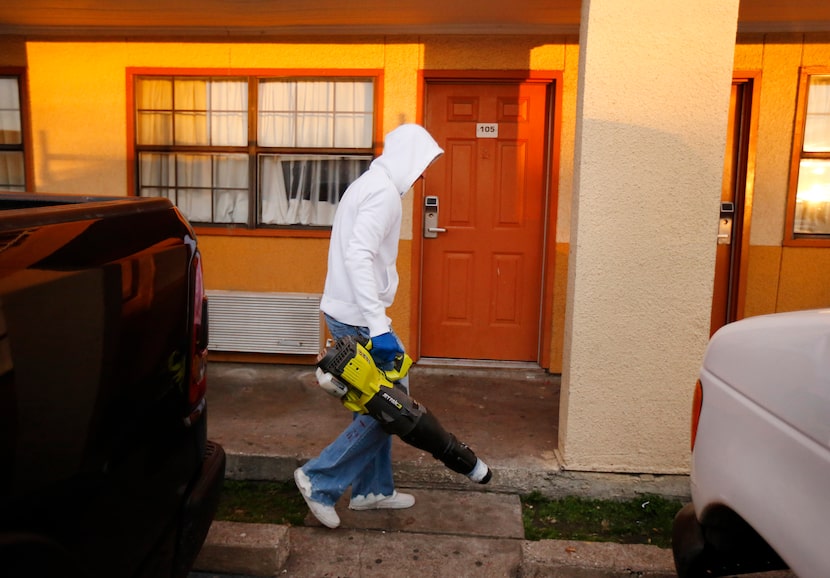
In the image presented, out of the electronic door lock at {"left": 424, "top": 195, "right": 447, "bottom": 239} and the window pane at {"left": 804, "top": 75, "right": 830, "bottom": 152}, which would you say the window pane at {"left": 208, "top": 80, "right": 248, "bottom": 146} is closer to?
the electronic door lock at {"left": 424, "top": 195, "right": 447, "bottom": 239}

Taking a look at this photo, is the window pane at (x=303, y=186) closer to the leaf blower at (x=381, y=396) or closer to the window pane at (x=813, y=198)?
the leaf blower at (x=381, y=396)

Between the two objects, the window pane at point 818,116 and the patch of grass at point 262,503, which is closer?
the patch of grass at point 262,503

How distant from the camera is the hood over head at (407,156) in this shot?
3494 mm

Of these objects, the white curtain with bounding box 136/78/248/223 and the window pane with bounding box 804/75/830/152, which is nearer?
the window pane with bounding box 804/75/830/152

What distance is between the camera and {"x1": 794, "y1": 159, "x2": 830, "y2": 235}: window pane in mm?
5812

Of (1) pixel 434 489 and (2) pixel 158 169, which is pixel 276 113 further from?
(1) pixel 434 489

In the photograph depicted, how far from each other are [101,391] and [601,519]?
9.59 ft

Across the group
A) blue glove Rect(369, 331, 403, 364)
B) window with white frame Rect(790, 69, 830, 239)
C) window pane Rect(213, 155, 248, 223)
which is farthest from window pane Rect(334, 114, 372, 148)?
window with white frame Rect(790, 69, 830, 239)

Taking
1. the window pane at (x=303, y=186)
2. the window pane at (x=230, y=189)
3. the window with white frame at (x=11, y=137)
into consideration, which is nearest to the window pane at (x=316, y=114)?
the window pane at (x=303, y=186)

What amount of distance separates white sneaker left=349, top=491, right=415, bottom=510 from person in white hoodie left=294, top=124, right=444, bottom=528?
195 millimetres

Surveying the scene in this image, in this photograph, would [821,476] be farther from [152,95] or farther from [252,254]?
[152,95]

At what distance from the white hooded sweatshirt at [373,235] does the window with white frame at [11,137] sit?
4255 millimetres

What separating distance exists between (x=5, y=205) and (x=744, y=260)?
5218mm

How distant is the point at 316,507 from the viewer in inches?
145
